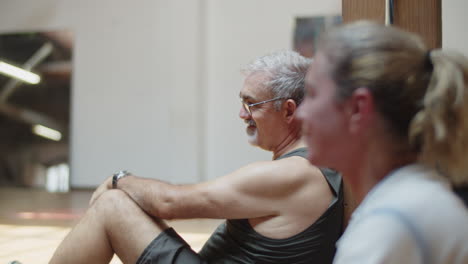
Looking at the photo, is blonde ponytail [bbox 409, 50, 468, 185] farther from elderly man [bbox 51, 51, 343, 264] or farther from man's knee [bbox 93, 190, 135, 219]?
man's knee [bbox 93, 190, 135, 219]

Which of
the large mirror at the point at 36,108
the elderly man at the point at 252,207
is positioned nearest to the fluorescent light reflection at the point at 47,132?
the large mirror at the point at 36,108

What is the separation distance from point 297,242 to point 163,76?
595cm

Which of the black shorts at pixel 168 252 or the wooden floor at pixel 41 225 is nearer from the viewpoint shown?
the black shorts at pixel 168 252

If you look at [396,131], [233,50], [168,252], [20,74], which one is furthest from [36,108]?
[396,131]

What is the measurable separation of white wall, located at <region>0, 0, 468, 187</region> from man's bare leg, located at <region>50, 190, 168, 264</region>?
5.07 metres

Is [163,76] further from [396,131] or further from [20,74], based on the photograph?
[396,131]

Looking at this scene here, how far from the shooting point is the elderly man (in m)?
1.42

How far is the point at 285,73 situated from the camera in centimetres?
169

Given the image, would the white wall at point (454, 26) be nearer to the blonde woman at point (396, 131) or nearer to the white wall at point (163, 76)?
the blonde woman at point (396, 131)

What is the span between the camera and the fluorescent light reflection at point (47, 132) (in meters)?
7.52

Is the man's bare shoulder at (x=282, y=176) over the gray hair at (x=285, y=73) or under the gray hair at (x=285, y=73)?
under

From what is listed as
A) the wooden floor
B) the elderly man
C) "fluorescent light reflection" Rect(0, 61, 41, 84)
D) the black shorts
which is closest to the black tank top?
the elderly man

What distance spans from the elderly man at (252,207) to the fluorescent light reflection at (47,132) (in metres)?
6.13

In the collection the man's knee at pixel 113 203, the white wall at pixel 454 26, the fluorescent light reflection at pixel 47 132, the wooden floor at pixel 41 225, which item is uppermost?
the white wall at pixel 454 26
